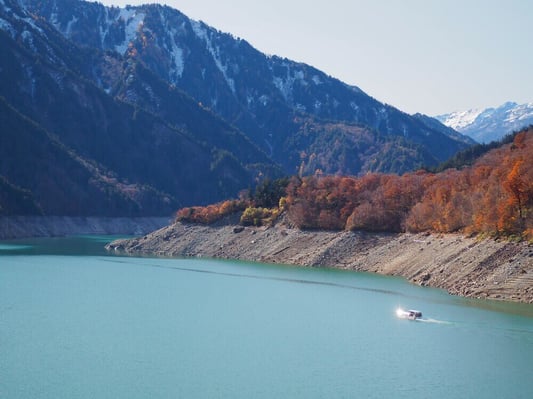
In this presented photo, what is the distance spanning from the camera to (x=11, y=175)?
169 m

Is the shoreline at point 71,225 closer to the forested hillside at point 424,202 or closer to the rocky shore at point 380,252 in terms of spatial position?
the rocky shore at point 380,252

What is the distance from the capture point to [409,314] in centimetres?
5169

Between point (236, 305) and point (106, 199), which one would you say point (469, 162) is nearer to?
point (236, 305)

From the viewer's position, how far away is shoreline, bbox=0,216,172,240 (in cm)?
12762

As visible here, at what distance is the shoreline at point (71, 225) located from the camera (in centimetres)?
12762

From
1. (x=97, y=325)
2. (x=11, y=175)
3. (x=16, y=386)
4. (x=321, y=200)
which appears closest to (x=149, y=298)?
(x=97, y=325)

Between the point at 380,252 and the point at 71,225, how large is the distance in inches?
3301

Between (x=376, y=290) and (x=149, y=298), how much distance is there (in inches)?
663

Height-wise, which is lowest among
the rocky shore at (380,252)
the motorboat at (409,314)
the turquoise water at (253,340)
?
the turquoise water at (253,340)

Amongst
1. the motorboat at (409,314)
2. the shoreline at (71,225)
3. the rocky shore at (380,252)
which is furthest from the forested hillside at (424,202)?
the shoreline at (71,225)

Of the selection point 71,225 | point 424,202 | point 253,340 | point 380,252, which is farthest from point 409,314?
point 71,225

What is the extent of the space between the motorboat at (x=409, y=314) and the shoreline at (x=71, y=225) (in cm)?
8240

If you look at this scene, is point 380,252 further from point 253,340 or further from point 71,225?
point 71,225

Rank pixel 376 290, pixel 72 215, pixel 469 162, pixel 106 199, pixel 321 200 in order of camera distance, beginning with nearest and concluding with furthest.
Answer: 1. pixel 376 290
2. pixel 321 200
3. pixel 469 162
4. pixel 72 215
5. pixel 106 199
